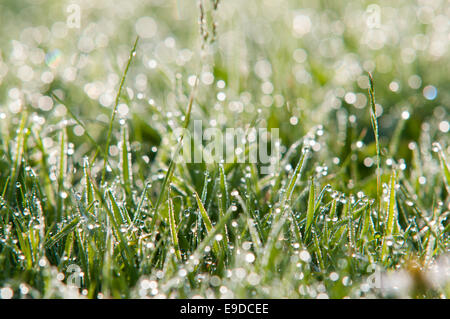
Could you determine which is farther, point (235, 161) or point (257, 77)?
point (257, 77)

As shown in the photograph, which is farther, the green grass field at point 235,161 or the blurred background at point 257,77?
the blurred background at point 257,77

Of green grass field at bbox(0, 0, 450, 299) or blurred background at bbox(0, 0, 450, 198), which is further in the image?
blurred background at bbox(0, 0, 450, 198)

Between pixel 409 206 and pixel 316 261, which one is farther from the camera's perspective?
pixel 409 206

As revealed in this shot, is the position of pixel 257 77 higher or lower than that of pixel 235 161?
higher

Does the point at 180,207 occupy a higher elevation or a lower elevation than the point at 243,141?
lower

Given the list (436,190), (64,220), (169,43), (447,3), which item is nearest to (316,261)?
(436,190)

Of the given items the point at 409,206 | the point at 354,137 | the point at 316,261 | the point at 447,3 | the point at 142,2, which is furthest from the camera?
the point at 142,2

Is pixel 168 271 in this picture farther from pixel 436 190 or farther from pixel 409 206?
pixel 436 190

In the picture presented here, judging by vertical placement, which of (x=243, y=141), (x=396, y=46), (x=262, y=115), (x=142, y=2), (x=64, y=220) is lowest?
(x=64, y=220)
